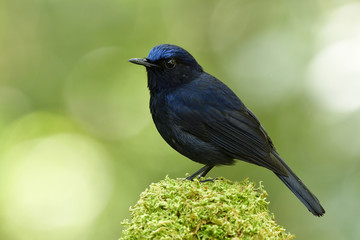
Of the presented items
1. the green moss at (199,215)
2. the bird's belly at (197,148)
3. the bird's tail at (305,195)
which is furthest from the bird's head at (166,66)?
the green moss at (199,215)

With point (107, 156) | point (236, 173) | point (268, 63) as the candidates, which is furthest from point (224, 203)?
point (107, 156)

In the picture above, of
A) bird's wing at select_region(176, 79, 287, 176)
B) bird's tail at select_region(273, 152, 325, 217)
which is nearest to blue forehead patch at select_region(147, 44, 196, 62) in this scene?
bird's wing at select_region(176, 79, 287, 176)

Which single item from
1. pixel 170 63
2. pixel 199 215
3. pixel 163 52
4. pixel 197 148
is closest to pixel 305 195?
pixel 197 148

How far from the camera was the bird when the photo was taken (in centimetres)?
450

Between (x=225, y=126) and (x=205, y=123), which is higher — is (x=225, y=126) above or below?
below

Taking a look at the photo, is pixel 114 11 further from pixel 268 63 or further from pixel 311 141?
pixel 311 141

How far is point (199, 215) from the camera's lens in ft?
10.8

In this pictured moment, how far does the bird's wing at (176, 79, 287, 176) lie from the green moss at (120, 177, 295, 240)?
2.96ft

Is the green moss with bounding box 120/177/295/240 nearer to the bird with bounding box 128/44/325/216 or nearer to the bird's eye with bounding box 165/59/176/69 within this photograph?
the bird with bounding box 128/44/325/216

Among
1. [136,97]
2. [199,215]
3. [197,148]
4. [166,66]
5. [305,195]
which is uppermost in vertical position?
[136,97]

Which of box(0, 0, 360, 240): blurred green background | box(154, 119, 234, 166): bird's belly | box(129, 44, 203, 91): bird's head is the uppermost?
box(0, 0, 360, 240): blurred green background

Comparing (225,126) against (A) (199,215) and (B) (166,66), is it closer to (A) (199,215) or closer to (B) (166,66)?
(B) (166,66)

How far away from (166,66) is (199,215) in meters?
2.28

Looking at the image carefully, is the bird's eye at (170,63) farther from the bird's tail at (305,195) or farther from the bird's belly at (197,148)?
the bird's tail at (305,195)
